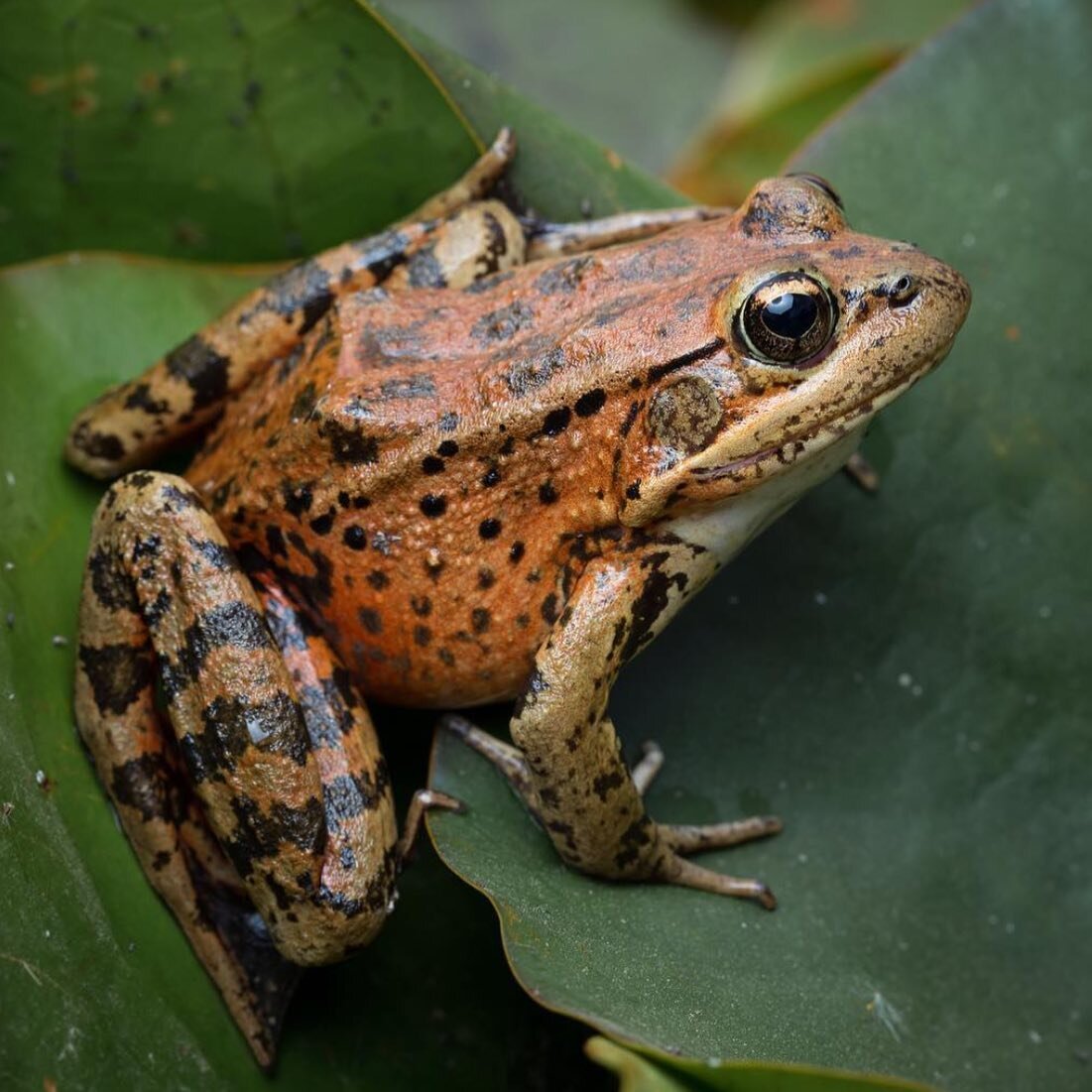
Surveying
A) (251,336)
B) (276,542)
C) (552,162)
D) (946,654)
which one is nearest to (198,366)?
(251,336)

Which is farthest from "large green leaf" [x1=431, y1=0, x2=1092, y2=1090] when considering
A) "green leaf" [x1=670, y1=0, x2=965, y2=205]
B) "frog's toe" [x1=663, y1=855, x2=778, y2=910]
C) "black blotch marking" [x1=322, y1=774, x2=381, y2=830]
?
"green leaf" [x1=670, y1=0, x2=965, y2=205]

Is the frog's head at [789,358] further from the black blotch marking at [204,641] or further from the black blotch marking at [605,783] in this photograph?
the black blotch marking at [204,641]

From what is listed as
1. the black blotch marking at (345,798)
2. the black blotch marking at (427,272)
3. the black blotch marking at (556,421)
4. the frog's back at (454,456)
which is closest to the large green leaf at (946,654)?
the black blotch marking at (345,798)

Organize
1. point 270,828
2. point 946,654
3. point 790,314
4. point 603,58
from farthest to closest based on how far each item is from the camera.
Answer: point 603,58 → point 946,654 → point 270,828 → point 790,314

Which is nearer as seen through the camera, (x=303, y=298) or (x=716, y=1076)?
(x=716, y=1076)

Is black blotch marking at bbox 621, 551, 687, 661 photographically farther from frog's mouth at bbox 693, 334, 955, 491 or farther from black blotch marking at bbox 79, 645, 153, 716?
black blotch marking at bbox 79, 645, 153, 716

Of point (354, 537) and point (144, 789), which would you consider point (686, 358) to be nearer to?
point (354, 537)
